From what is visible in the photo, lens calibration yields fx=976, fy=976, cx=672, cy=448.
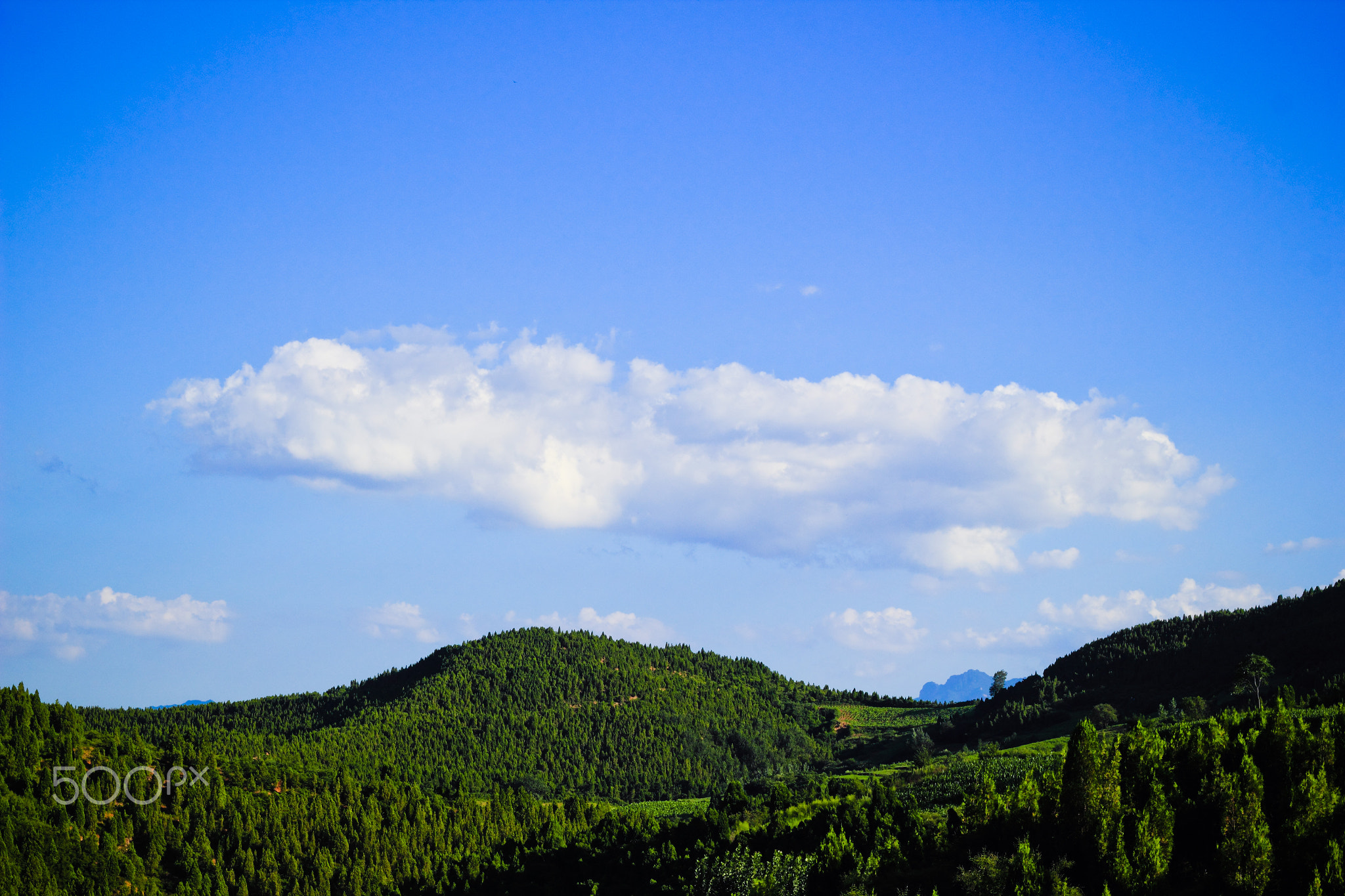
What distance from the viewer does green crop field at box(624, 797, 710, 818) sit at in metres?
164

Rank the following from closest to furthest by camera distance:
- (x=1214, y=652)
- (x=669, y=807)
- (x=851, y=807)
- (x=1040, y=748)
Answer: (x=851, y=807), (x=1040, y=748), (x=1214, y=652), (x=669, y=807)

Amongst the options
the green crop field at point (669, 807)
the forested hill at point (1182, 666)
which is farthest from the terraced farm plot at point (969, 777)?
the green crop field at point (669, 807)

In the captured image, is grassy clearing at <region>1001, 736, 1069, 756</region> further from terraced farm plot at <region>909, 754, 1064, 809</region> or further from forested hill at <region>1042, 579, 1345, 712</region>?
forested hill at <region>1042, 579, 1345, 712</region>

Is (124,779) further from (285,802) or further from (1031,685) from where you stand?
(1031,685)

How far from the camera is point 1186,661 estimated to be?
162m

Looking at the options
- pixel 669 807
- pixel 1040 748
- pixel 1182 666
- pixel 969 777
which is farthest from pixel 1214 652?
pixel 669 807

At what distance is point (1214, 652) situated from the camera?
521 feet

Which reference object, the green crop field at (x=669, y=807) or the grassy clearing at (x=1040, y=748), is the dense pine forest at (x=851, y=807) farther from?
the green crop field at (x=669, y=807)

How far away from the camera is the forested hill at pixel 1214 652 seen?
448 ft

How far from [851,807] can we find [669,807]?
97405 millimetres

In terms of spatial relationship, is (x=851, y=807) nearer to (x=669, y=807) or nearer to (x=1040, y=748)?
(x=1040, y=748)

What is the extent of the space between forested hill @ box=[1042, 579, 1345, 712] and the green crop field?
70.6m

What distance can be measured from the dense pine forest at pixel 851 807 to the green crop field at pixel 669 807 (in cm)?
186

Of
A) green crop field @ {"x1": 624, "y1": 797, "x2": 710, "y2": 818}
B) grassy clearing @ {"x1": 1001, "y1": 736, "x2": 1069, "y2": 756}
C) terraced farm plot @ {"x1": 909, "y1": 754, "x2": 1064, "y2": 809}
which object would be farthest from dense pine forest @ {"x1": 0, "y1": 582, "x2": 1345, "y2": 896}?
green crop field @ {"x1": 624, "y1": 797, "x2": 710, "y2": 818}
